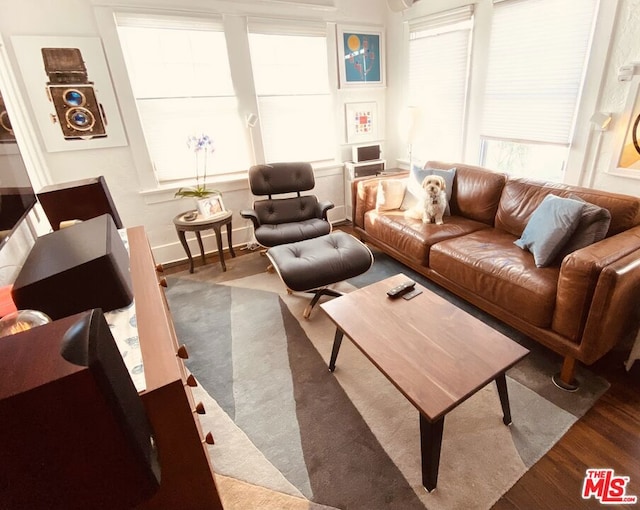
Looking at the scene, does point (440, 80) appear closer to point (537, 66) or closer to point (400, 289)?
point (537, 66)

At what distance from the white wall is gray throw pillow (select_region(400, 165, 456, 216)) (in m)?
1.14

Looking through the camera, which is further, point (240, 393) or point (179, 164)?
point (179, 164)

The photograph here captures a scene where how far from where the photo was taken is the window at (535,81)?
90.0 inches

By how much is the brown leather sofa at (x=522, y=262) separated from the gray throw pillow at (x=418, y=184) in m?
0.05

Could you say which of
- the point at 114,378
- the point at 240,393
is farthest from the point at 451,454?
the point at 114,378

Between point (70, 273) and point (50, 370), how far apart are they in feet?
2.13

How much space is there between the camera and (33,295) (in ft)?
3.36

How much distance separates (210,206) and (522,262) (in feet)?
8.09

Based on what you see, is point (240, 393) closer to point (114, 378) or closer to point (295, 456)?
point (295, 456)

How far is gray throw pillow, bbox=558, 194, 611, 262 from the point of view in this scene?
70.1 inches

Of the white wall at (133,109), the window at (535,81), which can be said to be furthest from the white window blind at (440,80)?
the white wall at (133,109)

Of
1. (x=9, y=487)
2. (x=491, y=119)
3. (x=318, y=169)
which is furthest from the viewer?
(x=318, y=169)

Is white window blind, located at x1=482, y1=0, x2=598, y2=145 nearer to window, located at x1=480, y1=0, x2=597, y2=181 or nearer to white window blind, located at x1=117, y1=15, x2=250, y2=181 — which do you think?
window, located at x1=480, y1=0, x2=597, y2=181

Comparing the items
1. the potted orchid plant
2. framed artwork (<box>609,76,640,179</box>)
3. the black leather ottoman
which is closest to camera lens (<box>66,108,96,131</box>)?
the potted orchid plant
